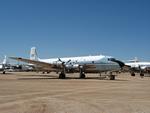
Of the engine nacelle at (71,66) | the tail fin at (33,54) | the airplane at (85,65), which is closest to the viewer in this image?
the airplane at (85,65)

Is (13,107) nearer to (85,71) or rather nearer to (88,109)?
(88,109)

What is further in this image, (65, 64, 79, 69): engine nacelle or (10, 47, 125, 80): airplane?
(65, 64, 79, 69): engine nacelle

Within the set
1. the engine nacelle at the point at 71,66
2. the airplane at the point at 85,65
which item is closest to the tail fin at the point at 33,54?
the airplane at the point at 85,65

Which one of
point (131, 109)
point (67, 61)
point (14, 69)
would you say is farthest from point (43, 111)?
point (14, 69)

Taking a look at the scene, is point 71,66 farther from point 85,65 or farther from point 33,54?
point 33,54

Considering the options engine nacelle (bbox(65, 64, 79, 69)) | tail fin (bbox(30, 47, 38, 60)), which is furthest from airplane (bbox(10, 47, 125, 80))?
tail fin (bbox(30, 47, 38, 60))

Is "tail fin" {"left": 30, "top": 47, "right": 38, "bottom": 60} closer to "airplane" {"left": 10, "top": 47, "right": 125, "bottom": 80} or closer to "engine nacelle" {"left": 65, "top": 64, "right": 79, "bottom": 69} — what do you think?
"airplane" {"left": 10, "top": 47, "right": 125, "bottom": 80}

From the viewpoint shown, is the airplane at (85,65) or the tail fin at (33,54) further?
the tail fin at (33,54)

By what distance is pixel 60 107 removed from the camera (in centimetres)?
1193

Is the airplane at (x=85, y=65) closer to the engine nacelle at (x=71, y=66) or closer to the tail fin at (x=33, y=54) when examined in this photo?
the engine nacelle at (x=71, y=66)

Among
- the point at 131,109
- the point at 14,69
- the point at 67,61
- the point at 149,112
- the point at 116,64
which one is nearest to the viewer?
the point at 149,112

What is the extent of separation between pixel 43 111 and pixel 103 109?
2468 mm

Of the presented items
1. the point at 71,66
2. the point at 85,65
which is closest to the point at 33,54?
the point at 71,66

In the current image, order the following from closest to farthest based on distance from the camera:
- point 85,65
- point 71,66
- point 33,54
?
point 85,65 < point 71,66 < point 33,54
